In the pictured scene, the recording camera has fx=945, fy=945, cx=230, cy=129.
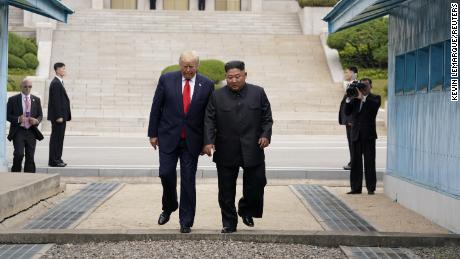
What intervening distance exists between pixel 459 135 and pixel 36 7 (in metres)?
6.74

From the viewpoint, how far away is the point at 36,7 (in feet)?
44.8

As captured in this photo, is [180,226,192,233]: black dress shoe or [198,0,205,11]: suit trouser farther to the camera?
[198,0,205,11]: suit trouser

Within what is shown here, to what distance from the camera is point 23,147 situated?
14.6 m

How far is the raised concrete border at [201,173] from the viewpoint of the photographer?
15508 millimetres

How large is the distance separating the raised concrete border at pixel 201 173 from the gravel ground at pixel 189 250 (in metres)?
6.49

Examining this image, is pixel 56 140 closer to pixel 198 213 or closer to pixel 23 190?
pixel 23 190

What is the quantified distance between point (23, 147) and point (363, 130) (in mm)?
5222

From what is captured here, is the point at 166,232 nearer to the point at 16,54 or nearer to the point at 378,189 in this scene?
the point at 378,189

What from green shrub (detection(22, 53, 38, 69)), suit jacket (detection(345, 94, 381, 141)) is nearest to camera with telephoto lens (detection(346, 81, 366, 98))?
suit jacket (detection(345, 94, 381, 141))

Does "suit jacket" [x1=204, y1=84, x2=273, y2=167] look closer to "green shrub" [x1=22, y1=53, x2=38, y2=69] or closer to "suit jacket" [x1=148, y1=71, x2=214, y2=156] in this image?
"suit jacket" [x1=148, y1=71, x2=214, y2=156]

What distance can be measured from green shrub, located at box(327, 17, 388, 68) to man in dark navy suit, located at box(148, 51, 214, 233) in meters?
27.2

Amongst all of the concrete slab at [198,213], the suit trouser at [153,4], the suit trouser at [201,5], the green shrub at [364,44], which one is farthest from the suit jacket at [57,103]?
the suit trouser at [201,5]

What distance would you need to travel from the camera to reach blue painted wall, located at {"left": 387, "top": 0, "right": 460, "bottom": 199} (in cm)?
1011

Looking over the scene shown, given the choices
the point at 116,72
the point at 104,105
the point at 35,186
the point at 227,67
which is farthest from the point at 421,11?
the point at 116,72
